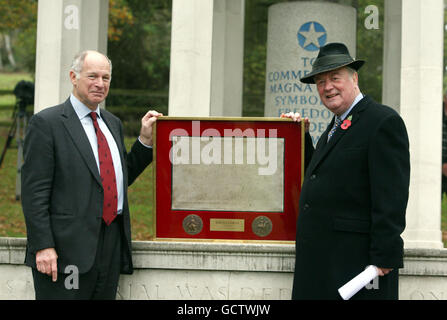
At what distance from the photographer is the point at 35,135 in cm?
451

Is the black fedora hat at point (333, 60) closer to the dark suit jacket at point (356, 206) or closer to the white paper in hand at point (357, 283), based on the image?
the dark suit jacket at point (356, 206)

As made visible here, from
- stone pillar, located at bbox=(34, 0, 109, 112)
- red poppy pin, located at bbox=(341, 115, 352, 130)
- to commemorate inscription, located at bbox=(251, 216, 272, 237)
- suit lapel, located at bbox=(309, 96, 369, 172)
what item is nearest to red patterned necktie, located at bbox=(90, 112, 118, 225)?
to commemorate inscription, located at bbox=(251, 216, 272, 237)

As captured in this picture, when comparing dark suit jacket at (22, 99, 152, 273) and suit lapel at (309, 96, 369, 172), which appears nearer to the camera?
dark suit jacket at (22, 99, 152, 273)

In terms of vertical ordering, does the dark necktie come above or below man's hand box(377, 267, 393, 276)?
above

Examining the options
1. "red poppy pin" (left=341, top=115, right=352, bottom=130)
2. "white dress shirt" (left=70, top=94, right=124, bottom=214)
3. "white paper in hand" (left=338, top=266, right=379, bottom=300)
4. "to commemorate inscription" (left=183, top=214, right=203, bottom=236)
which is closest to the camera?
"white paper in hand" (left=338, top=266, right=379, bottom=300)

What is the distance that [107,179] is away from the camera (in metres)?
4.70

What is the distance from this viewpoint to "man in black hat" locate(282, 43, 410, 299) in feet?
13.9

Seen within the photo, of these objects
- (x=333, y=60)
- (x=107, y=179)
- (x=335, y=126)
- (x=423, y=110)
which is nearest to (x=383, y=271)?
(x=335, y=126)

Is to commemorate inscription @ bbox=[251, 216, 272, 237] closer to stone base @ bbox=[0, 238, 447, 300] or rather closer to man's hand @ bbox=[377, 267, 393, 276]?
stone base @ bbox=[0, 238, 447, 300]

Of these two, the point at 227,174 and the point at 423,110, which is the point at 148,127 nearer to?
the point at 227,174

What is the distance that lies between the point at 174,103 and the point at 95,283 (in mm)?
4953

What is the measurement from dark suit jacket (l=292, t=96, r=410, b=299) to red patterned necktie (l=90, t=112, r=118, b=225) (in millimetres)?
1458
